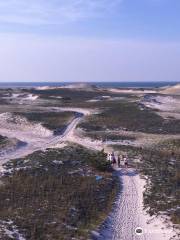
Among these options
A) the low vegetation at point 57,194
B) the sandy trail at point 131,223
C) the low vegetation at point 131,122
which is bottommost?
the sandy trail at point 131,223

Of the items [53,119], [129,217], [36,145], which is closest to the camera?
[129,217]

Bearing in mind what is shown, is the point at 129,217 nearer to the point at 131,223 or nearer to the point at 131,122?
the point at 131,223

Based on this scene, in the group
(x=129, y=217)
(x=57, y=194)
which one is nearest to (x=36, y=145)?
(x=57, y=194)

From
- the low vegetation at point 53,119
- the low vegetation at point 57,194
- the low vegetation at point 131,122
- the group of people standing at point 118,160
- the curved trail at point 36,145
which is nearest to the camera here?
the low vegetation at point 57,194

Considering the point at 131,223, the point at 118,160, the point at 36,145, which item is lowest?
the point at 131,223

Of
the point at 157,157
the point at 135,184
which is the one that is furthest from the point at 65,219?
the point at 157,157

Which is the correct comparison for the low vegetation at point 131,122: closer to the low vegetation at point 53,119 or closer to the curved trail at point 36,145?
the low vegetation at point 53,119

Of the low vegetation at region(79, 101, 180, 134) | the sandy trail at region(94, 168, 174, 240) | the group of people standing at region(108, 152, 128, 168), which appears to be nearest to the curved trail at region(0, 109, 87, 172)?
the low vegetation at region(79, 101, 180, 134)

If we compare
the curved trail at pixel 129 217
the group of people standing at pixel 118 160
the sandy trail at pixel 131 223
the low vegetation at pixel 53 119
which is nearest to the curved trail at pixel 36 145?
the curved trail at pixel 129 217

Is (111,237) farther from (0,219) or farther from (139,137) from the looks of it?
(139,137)
